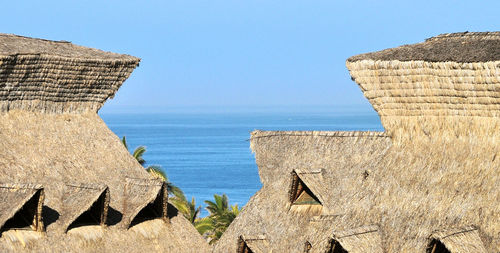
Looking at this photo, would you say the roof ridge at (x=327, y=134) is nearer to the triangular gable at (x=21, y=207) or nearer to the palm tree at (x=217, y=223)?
the triangular gable at (x=21, y=207)

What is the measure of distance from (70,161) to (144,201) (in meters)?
1.89

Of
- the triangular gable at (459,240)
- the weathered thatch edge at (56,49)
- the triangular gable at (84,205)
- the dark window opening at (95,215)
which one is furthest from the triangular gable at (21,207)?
the triangular gable at (459,240)

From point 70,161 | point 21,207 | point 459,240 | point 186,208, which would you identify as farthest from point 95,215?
point 186,208

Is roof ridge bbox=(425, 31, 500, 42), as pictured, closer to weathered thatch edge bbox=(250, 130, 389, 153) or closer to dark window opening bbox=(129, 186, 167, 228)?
weathered thatch edge bbox=(250, 130, 389, 153)

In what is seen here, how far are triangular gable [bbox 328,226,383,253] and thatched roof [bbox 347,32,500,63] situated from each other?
10.8 ft

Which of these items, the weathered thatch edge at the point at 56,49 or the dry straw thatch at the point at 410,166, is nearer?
the dry straw thatch at the point at 410,166

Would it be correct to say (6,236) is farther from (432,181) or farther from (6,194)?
(432,181)

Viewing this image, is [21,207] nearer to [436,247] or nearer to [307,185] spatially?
[307,185]

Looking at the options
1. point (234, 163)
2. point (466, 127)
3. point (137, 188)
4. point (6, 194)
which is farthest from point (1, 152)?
point (234, 163)

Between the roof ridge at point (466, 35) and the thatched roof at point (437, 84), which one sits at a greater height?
the roof ridge at point (466, 35)

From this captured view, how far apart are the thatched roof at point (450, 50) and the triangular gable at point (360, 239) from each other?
330cm

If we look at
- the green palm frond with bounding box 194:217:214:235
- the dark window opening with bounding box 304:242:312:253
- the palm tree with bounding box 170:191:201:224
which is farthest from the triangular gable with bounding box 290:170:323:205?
the palm tree with bounding box 170:191:201:224

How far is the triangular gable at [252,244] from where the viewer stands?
22922 millimetres

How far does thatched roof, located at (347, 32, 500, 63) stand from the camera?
1883 centimetres
